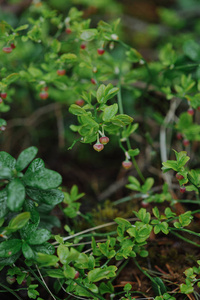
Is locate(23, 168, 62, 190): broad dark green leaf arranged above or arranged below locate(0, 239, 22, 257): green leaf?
above

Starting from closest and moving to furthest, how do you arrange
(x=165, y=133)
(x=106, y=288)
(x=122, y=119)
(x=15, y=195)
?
(x=15, y=195) < (x=122, y=119) < (x=106, y=288) < (x=165, y=133)

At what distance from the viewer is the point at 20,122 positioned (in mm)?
2369

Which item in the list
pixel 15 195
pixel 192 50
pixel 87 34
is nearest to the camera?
pixel 15 195

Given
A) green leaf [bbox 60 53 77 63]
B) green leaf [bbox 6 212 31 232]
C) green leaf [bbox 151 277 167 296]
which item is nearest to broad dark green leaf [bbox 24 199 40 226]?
green leaf [bbox 6 212 31 232]

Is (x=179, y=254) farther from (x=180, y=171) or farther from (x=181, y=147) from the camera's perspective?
(x=181, y=147)

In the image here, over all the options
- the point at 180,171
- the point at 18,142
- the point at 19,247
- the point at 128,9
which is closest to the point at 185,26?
the point at 128,9

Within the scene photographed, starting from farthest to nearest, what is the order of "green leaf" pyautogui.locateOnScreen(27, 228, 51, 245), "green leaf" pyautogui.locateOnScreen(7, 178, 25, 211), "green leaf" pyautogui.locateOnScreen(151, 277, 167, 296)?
"green leaf" pyautogui.locateOnScreen(151, 277, 167, 296) → "green leaf" pyautogui.locateOnScreen(27, 228, 51, 245) → "green leaf" pyautogui.locateOnScreen(7, 178, 25, 211)

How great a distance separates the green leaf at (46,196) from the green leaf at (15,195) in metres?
0.13

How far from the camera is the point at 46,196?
1.23 m

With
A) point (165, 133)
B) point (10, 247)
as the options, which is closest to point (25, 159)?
point (10, 247)

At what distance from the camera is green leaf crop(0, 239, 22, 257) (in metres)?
1.15

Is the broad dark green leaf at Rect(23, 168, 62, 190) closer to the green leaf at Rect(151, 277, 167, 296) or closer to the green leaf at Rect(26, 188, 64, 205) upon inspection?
the green leaf at Rect(26, 188, 64, 205)

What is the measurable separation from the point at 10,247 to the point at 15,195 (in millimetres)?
247

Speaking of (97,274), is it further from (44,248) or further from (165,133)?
(165,133)
